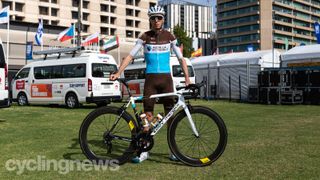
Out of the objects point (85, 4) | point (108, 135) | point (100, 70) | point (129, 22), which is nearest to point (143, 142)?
point (108, 135)

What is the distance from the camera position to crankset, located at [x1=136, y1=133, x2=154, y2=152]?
17.2 ft

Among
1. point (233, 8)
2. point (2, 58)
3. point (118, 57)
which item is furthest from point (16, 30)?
point (233, 8)

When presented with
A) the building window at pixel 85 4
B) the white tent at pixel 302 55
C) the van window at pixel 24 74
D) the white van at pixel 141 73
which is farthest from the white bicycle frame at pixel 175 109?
the building window at pixel 85 4

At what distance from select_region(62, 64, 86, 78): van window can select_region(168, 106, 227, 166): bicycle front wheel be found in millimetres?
11783

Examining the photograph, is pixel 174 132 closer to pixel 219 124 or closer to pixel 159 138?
pixel 219 124

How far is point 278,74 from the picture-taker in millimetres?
20859

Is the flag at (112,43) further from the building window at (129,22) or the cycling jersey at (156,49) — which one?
the building window at (129,22)

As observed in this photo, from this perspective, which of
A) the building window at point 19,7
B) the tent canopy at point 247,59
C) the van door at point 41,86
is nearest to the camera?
the van door at point 41,86

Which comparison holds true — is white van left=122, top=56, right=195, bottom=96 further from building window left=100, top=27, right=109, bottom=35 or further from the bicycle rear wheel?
building window left=100, top=27, right=109, bottom=35

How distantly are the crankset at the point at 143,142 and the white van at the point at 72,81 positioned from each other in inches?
446

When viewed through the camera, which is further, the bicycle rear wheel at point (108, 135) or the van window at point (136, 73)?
the van window at point (136, 73)

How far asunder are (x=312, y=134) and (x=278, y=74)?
13.3 m

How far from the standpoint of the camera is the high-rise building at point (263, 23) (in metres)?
110

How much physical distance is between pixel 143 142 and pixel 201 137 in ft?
2.62
